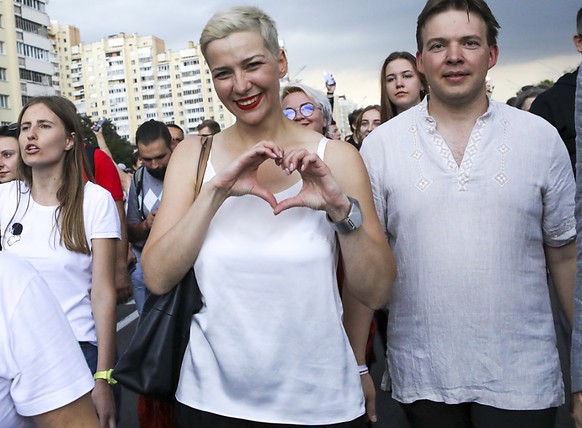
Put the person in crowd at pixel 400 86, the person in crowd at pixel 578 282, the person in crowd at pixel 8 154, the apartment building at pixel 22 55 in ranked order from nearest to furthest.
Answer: the person in crowd at pixel 578 282, the person in crowd at pixel 400 86, the person in crowd at pixel 8 154, the apartment building at pixel 22 55

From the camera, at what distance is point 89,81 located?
159 m

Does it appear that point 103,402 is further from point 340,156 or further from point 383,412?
point 383,412

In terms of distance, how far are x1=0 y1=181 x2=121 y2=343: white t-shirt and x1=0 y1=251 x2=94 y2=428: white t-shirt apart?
1528 millimetres

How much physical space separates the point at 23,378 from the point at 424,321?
154 centimetres

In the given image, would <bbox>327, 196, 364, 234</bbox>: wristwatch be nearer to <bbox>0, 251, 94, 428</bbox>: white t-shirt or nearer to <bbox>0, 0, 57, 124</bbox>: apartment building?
<bbox>0, 251, 94, 428</bbox>: white t-shirt

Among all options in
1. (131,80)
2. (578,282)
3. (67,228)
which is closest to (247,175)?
(578,282)

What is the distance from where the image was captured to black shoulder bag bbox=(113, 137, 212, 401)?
2.47 metres

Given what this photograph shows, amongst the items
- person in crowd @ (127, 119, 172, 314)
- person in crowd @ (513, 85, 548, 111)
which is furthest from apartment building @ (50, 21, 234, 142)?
person in crowd @ (127, 119, 172, 314)

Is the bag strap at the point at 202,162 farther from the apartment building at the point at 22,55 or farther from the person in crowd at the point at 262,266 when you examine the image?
the apartment building at the point at 22,55

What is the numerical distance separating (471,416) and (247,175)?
1.29m

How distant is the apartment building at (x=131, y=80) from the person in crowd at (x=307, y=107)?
150681 mm

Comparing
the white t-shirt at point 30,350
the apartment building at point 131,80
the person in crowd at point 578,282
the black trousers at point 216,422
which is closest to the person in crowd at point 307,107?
the black trousers at point 216,422

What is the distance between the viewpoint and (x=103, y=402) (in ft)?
10.7

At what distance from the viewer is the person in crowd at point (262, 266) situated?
240 centimetres
